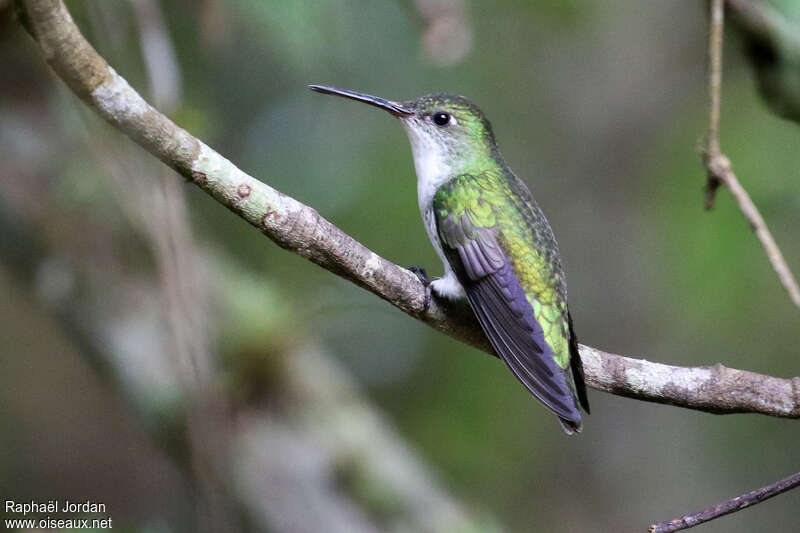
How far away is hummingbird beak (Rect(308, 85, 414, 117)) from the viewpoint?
3648mm

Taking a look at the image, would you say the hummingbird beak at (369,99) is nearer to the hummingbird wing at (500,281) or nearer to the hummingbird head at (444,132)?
the hummingbird head at (444,132)

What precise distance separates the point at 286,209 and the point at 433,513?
2.47m

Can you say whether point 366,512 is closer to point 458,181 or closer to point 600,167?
point 458,181

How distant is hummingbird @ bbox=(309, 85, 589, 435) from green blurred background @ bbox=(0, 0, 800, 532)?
1.18ft

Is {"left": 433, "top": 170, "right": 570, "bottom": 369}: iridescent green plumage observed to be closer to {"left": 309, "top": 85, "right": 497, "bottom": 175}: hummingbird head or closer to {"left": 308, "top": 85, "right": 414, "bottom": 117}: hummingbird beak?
{"left": 309, "top": 85, "right": 497, "bottom": 175}: hummingbird head

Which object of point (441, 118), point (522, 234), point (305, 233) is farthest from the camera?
point (441, 118)

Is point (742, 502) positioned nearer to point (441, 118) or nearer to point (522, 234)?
point (522, 234)

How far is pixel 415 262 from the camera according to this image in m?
5.92

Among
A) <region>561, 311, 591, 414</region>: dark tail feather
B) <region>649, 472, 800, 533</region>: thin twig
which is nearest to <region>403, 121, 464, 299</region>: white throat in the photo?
<region>561, 311, 591, 414</region>: dark tail feather

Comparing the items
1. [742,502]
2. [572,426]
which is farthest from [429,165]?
[742,502]

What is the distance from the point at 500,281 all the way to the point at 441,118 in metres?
1.06

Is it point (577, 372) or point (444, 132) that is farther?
point (444, 132)

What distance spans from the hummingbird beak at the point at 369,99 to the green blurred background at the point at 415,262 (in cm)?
22

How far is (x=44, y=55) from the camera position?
2.09 meters
